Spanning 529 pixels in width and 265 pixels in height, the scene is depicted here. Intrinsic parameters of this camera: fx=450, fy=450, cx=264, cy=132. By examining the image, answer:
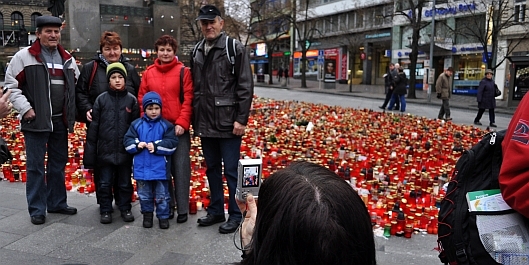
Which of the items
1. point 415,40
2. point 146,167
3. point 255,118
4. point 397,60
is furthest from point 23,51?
point 397,60

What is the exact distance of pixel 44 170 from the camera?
451 cm

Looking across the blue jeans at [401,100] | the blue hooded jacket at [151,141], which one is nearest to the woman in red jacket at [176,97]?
the blue hooded jacket at [151,141]

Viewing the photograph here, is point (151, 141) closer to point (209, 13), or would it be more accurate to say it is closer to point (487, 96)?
point (209, 13)

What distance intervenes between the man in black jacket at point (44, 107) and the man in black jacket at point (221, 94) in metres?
1.38

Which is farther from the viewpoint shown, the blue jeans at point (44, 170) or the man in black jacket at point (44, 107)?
the blue jeans at point (44, 170)

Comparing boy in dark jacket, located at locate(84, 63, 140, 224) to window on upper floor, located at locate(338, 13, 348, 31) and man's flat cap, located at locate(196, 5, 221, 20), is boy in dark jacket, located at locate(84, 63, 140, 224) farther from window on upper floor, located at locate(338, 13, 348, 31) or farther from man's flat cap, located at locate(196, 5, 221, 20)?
window on upper floor, located at locate(338, 13, 348, 31)

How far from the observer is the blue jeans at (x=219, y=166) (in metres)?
4.35

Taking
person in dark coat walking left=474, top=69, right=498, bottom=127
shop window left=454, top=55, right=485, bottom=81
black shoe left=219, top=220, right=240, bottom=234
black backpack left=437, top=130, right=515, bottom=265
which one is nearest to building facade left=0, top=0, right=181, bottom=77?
black shoe left=219, top=220, right=240, bottom=234

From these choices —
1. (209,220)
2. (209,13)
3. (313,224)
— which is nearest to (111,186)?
(209,220)

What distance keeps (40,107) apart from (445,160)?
5.82 m

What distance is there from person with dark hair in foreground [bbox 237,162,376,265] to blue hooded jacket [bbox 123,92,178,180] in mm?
3180

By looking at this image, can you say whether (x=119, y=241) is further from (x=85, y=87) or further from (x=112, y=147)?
(x=85, y=87)

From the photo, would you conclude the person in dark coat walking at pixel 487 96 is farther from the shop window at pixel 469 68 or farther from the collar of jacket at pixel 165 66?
the shop window at pixel 469 68

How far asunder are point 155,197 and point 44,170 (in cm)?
117
